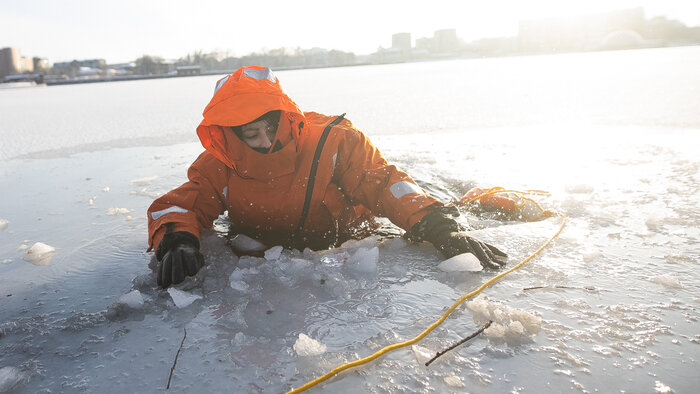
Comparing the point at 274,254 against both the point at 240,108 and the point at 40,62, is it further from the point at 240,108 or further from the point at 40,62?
the point at 40,62

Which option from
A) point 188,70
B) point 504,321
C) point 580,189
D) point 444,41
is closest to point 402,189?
point 504,321

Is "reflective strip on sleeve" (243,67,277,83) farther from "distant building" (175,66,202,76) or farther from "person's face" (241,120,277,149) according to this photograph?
"distant building" (175,66,202,76)

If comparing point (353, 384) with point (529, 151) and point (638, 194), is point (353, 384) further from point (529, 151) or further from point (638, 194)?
point (529, 151)

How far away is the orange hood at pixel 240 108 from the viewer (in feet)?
6.58

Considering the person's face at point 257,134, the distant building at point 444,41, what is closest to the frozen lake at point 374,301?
the person's face at point 257,134

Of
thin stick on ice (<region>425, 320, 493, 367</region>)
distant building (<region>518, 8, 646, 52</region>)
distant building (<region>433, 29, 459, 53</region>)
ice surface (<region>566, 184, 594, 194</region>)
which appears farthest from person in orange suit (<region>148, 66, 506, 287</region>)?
distant building (<region>433, 29, 459, 53</region>)

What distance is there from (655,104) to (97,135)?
840cm

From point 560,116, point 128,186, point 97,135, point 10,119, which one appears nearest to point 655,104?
point 560,116

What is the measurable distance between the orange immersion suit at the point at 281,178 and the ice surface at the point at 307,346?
87 cm

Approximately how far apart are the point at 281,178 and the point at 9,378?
128cm

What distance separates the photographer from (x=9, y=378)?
136 cm

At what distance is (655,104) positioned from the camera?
6887 mm

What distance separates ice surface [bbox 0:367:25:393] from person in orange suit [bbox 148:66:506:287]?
58cm

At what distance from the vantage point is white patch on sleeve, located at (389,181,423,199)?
7.02 feet
